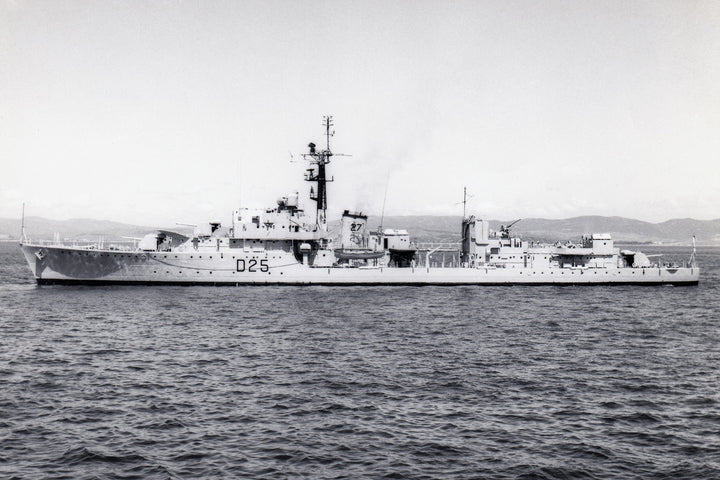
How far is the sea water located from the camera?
974cm

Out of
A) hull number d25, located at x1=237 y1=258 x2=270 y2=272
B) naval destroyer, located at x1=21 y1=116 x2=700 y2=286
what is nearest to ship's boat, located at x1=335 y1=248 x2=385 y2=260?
naval destroyer, located at x1=21 y1=116 x2=700 y2=286

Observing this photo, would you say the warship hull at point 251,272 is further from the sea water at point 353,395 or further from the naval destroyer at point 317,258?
the sea water at point 353,395

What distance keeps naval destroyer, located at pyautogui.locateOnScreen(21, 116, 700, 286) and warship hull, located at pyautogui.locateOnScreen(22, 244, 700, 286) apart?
65mm

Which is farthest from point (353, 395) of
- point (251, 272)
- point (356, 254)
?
point (356, 254)

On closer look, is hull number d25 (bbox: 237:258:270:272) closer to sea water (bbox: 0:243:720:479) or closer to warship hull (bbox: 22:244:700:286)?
warship hull (bbox: 22:244:700:286)

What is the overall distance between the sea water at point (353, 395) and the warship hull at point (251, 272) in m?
9.22

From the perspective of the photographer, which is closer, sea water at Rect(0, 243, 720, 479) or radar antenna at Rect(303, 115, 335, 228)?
sea water at Rect(0, 243, 720, 479)

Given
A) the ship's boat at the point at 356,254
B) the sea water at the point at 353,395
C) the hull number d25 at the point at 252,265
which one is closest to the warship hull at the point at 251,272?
the hull number d25 at the point at 252,265

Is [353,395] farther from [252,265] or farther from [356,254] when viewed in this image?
[356,254]

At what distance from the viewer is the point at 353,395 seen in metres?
13.4

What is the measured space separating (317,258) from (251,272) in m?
4.78

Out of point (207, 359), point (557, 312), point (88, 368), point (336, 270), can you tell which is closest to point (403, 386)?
point (207, 359)

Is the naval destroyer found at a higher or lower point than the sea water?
higher

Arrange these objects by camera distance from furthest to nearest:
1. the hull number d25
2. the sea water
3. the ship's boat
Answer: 1. the ship's boat
2. the hull number d25
3. the sea water
